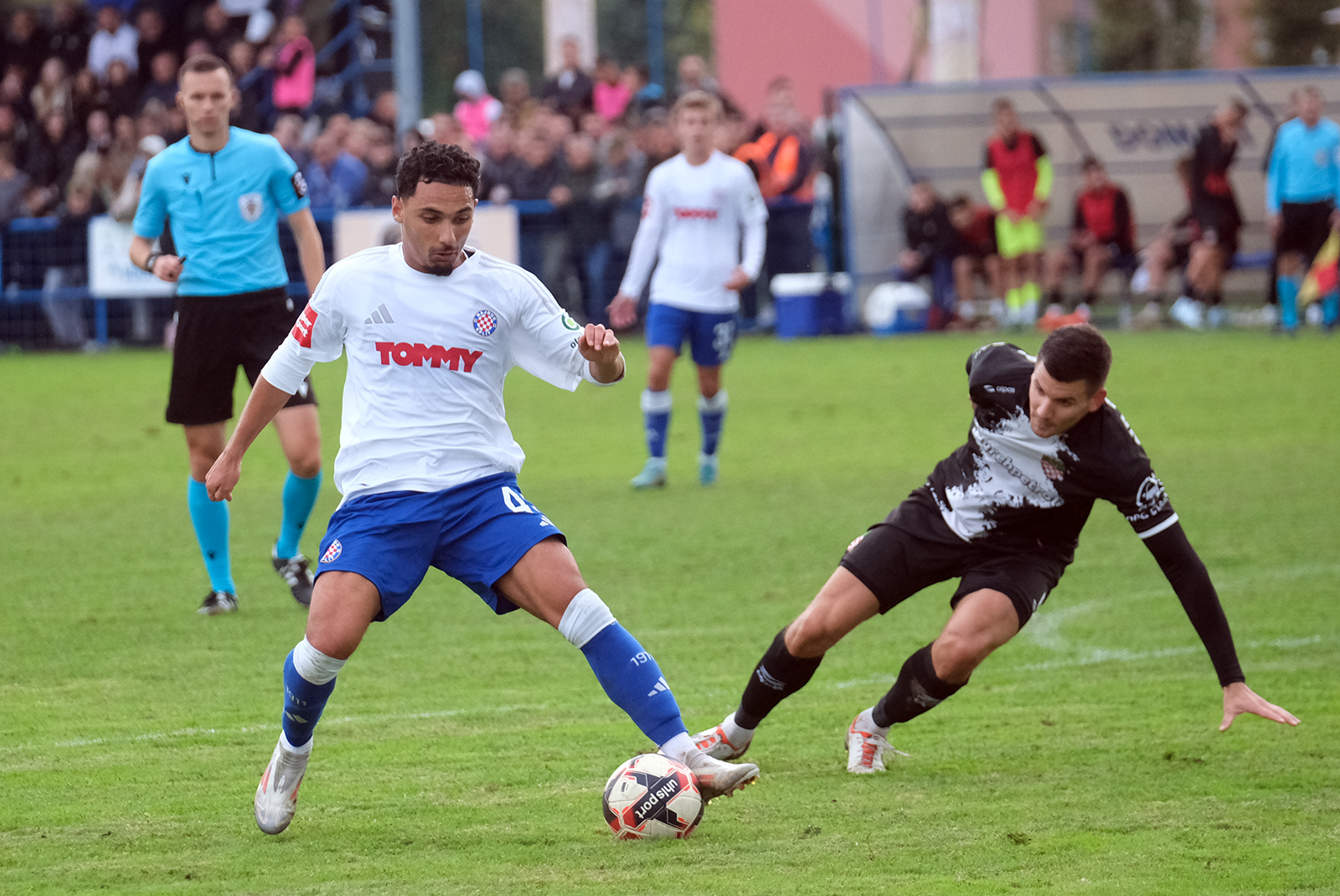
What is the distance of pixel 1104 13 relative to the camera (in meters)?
47.2

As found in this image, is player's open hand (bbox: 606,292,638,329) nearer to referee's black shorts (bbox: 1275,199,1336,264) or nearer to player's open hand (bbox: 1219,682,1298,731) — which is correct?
player's open hand (bbox: 1219,682,1298,731)

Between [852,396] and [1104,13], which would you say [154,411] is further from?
[1104,13]

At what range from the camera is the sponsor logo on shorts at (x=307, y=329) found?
471cm

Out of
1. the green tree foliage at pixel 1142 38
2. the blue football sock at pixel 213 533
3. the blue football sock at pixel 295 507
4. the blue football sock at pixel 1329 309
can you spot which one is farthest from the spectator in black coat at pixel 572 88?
the green tree foliage at pixel 1142 38

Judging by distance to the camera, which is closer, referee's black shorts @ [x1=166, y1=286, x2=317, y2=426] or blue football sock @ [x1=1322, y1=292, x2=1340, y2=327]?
referee's black shorts @ [x1=166, y1=286, x2=317, y2=426]

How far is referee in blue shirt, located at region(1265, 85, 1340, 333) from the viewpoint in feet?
60.8

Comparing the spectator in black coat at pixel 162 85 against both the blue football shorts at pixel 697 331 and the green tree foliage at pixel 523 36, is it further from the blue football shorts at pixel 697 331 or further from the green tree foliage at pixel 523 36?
the green tree foliage at pixel 523 36

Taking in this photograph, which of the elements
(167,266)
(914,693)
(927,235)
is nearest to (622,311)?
(167,266)

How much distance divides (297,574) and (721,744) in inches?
125

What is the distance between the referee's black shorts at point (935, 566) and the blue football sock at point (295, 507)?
10.8 ft

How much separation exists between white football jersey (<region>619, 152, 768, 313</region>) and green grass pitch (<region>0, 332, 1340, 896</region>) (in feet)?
4.18

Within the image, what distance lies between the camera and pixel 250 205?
7.64 meters

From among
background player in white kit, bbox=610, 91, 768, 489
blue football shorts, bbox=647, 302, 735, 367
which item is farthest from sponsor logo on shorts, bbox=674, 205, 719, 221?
blue football shorts, bbox=647, 302, 735, 367

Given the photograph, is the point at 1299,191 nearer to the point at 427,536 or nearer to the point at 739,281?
the point at 739,281
